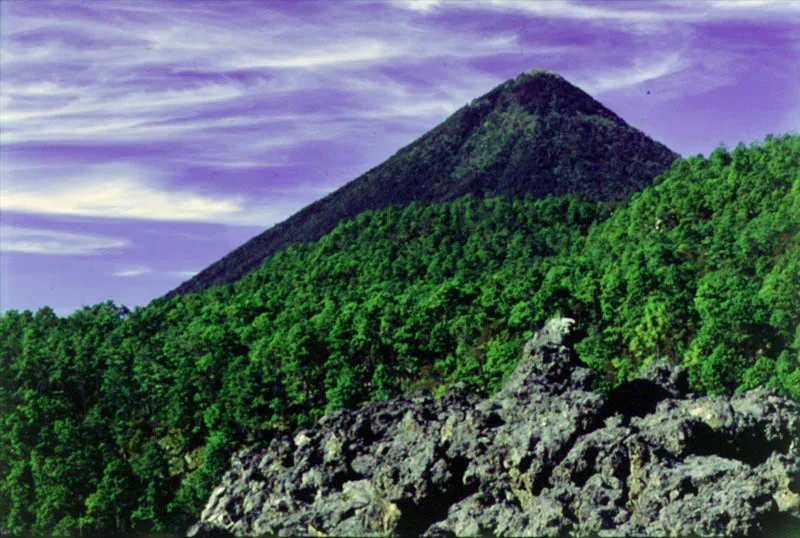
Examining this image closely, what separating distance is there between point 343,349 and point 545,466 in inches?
1325

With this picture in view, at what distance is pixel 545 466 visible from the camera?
1489 inches

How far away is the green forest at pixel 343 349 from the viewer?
59.0m

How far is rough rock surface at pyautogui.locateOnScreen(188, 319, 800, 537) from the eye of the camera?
3306 centimetres

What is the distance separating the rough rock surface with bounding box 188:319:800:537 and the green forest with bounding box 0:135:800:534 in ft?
34.6

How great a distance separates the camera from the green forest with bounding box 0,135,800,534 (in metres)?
59.0

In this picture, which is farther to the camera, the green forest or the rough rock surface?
the green forest

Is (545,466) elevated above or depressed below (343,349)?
below

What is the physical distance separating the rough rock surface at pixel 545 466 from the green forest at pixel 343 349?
10.5 m

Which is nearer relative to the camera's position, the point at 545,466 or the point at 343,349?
the point at 545,466

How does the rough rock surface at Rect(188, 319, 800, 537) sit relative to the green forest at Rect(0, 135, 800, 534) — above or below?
below

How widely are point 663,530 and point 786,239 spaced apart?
40148mm

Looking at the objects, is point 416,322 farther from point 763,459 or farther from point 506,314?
point 763,459

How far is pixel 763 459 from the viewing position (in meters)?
39.6

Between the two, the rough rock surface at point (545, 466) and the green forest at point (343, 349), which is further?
the green forest at point (343, 349)
